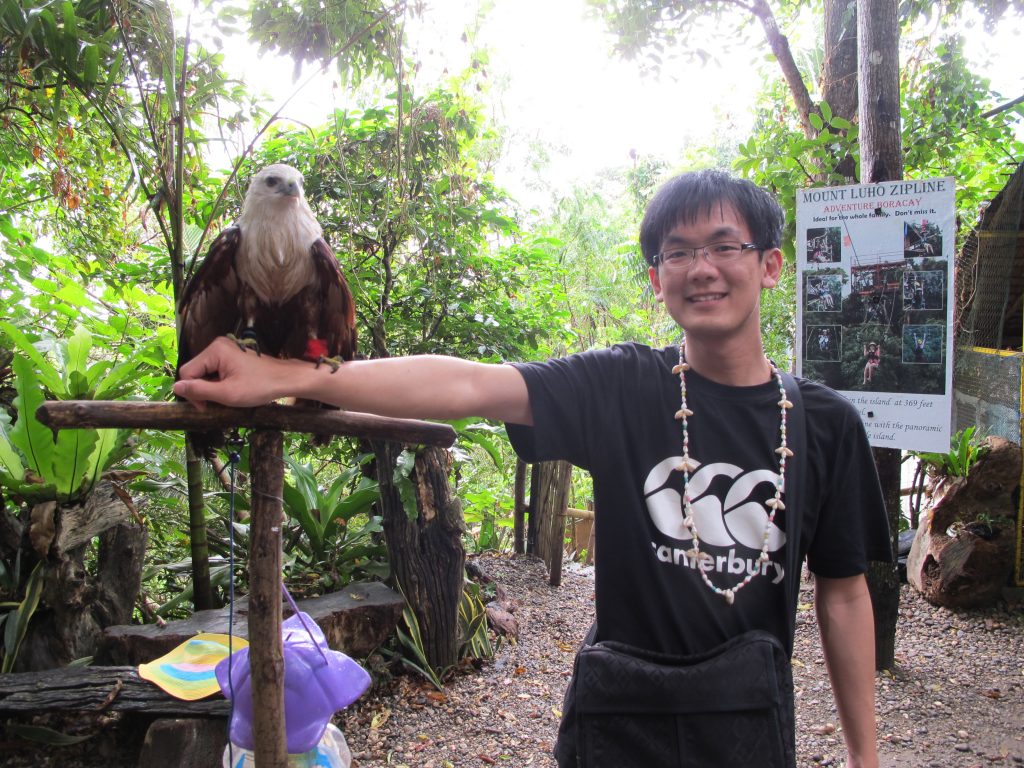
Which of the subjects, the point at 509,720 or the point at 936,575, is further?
the point at 936,575

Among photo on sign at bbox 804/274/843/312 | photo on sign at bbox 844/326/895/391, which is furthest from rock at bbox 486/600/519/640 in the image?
Result: photo on sign at bbox 804/274/843/312

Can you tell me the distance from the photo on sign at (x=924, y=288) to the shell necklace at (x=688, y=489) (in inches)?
88.4

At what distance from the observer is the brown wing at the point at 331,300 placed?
1704 mm

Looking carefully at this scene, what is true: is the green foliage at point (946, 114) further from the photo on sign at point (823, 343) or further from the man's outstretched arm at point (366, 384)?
the man's outstretched arm at point (366, 384)

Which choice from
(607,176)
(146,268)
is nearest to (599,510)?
(146,268)

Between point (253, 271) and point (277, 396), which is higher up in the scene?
point (253, 271)

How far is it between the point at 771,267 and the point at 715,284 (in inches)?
9.2

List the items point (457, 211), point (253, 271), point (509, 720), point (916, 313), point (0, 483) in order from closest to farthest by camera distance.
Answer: point (253, 271), point (0, 483), point (916, 313), point (509, 720), point (457, 211)

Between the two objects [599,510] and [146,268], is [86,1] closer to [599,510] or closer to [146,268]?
[146,268]

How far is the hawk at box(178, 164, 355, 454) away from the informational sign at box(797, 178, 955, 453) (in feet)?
8.38

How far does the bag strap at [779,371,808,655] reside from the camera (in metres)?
1.28

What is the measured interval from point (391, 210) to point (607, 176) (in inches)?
432

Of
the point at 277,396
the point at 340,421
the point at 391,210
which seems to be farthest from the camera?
the point at 391,210

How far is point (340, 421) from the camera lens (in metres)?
1.44
